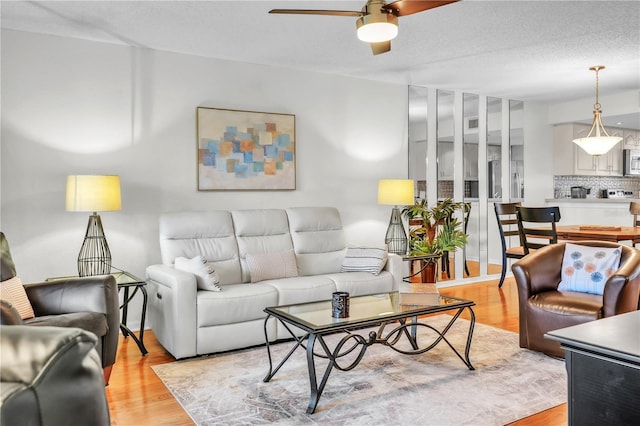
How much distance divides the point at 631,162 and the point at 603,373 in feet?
28.3

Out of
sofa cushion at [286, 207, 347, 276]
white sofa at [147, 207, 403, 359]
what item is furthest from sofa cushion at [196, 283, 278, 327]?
sofa cushion at [286, 207, 347, 276]

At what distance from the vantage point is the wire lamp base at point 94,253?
12.7ft

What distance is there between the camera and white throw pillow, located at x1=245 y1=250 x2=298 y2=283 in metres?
4.26

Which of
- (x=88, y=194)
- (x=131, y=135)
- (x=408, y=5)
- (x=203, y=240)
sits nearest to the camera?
(x=408, y=5)

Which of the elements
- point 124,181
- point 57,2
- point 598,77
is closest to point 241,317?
point 124,181

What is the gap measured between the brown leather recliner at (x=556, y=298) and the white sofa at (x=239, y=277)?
3.99 feet

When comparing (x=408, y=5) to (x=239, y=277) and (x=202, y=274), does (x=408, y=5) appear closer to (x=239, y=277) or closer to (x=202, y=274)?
(x=202, y=274)

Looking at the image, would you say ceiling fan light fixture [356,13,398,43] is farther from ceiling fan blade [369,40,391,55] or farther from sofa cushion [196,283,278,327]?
sofa cushion [196,283,278,327]

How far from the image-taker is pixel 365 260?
4.56 metres

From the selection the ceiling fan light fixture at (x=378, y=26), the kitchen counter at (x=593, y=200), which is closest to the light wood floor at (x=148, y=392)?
the ceiling fan light fixture at (x=378, y=26)

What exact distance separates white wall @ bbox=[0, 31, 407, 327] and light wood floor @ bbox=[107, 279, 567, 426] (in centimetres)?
83

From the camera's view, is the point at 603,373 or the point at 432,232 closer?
the point at 603,373

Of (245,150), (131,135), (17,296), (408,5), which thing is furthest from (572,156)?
(17,296)

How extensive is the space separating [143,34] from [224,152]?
4.04 ft
